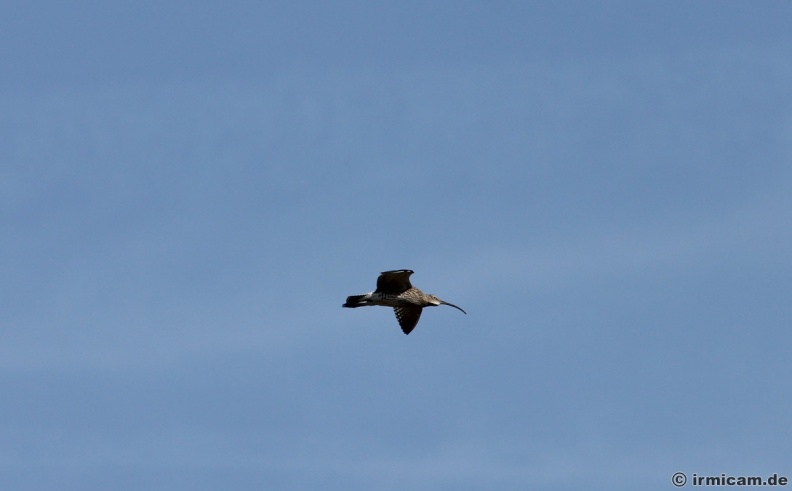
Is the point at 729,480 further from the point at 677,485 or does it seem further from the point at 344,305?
the point at 344,305

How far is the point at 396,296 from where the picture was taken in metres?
43.2

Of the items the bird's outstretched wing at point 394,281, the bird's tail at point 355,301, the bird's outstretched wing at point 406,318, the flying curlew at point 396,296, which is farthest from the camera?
the bird's outstretched wing at point 406,318

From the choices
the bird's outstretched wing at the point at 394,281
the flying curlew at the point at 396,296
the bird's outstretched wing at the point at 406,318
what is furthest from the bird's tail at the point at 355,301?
the bird's outstretched wing at the point at 406,318

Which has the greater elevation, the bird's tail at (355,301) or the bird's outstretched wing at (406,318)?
the bird's outstretched wing at (406,318)

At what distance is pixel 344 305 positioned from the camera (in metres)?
42.9

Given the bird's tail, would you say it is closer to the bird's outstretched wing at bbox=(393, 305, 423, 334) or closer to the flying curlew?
the flying curlew

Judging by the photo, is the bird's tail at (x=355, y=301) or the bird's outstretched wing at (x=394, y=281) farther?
the bird's tail at (x=355, y=301)

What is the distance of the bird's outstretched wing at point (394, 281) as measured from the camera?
4162 cm

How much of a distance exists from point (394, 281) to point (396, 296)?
0.99 metres

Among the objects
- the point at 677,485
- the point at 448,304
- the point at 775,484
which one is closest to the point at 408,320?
the point at 448,304

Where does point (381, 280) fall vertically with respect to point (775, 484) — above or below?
above

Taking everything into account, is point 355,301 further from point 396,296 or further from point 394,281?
point 394,281

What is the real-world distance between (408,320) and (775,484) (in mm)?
14623

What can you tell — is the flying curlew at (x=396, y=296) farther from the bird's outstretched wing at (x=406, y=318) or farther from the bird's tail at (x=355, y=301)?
the bird's outstretched wing at (x=406, y=318)
